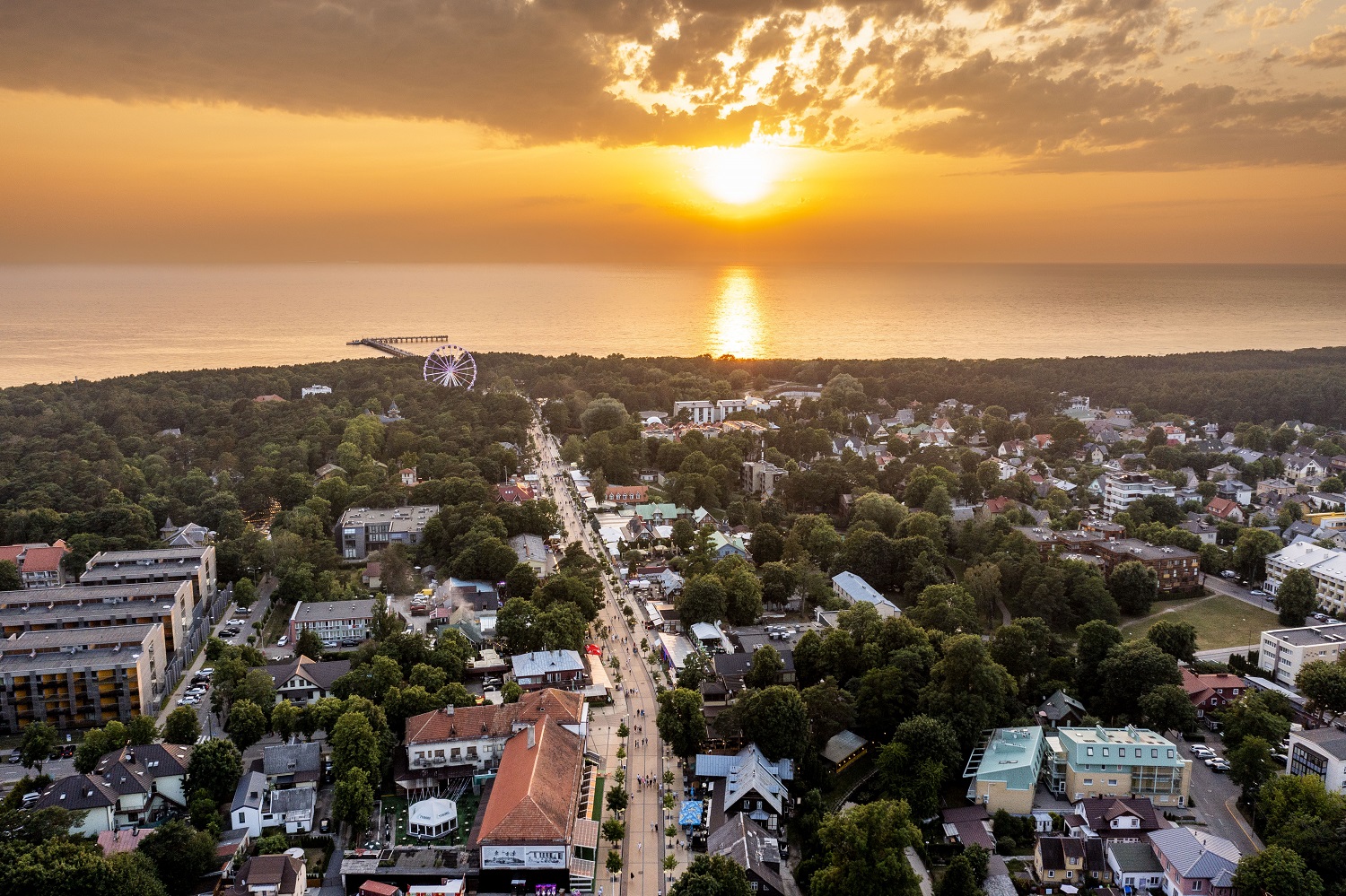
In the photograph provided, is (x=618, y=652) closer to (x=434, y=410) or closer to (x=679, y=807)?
(x=679, y=807)

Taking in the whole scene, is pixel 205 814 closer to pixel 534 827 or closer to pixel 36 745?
pixel 36 745

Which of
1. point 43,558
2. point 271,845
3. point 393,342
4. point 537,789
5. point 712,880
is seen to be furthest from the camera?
point 393,342

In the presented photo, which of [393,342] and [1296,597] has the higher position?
[393,342]

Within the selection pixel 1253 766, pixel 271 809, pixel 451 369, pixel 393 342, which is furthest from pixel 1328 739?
pixel 393 342

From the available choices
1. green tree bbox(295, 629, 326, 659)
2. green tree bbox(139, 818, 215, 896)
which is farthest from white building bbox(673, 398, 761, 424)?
green tree bbox(139, 818, 215, 896)

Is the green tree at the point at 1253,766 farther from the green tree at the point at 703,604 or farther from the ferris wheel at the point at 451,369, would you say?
the ferris wheel at the point at 451,369

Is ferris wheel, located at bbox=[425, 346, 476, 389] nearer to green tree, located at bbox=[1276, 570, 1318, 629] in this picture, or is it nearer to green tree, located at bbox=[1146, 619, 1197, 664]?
green tree, located at bbox=[1146, 619, 1197, 664]
